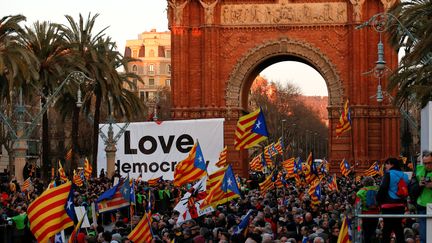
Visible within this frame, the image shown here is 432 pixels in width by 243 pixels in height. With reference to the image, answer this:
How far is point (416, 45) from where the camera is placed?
33031mm

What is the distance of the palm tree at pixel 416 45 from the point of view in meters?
32.5

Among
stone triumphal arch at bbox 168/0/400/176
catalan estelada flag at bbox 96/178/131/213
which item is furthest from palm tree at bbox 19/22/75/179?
catalan estelada flag at bbox 96/178/131/213

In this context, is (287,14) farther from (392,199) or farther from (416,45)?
(392,199)

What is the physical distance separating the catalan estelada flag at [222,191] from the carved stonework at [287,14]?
127ft

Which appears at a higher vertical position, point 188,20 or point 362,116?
point 188,20

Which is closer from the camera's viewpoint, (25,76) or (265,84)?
(25,76)

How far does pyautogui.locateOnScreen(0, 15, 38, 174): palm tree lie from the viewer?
39031 mm

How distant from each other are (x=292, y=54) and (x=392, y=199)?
47.6 meters

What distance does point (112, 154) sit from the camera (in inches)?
2105

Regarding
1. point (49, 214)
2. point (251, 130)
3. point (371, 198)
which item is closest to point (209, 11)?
point (251, 130)

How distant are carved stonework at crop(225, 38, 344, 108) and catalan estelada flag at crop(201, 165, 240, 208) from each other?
1503 inches

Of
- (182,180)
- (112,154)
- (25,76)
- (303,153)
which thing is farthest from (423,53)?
(303,153)

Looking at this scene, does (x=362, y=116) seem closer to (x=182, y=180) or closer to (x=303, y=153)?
(x=182, y=180)

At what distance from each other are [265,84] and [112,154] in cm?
11752
